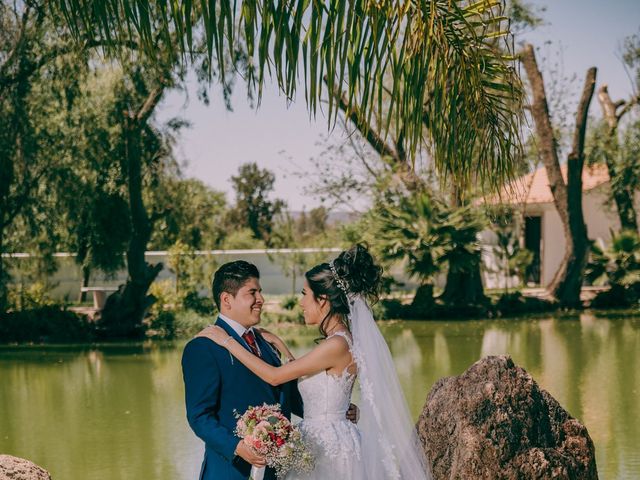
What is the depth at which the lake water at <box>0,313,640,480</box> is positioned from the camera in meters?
9.80

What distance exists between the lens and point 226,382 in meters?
3.91

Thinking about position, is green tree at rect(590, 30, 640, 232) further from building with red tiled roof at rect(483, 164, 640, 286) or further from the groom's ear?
the groom's ear

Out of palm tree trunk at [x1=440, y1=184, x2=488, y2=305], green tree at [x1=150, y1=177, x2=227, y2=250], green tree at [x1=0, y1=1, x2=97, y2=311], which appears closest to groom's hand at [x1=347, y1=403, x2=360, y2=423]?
green tree at [x1=0, y1=1, x2=97, y2=311]

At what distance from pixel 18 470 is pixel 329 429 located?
1.85 metres

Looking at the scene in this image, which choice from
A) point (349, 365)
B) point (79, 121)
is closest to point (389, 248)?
point (79, 121)

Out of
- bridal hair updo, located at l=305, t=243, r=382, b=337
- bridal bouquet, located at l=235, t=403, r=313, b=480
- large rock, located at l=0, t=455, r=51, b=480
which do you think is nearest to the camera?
bridal bouquet, located at l=235, t=403, r=313, b=480

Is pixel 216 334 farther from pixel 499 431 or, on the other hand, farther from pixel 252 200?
pixel 252 200

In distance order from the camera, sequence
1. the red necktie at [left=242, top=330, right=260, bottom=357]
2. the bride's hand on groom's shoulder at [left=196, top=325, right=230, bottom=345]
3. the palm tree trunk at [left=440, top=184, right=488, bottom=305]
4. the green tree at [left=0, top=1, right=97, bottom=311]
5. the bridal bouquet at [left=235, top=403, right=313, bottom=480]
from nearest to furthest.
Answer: the bridal bouquet at [left=235, top=403, right=313, bottom=480] → the bride's hand on groom's shoulder at [left=196, top=325, right=230, bottom=345] → the red necktie at [left=242, top=330, right=260, bottom=357] → the green tree at [left=0, top=1, right=97, bottom=311] → the palm tree trunk at [left=440, top=184, right=488, bottom=305]

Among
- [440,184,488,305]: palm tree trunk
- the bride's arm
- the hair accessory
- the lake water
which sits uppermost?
the hair accessory

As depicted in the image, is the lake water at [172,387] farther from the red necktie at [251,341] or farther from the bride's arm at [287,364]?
the red necktie at [251,341]

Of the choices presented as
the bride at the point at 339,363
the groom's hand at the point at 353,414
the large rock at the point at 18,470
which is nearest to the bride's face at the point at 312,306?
the bride at the point at 339,363

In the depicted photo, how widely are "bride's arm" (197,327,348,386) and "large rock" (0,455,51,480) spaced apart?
1.86 meters

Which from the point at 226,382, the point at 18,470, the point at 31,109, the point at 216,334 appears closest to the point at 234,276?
the point at 216,334

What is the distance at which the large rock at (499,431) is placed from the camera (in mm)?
6219
